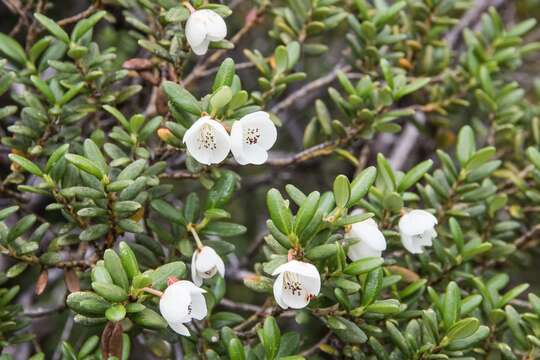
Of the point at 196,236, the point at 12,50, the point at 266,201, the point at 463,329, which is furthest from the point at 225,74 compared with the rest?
the point at 463,329

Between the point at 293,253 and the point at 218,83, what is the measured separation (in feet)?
1.64

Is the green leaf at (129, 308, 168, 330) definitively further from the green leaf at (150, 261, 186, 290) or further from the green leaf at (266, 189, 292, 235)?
the green leaf at (266, 189, 292, 235)

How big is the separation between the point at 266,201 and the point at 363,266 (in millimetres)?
309

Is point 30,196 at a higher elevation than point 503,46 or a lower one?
lower

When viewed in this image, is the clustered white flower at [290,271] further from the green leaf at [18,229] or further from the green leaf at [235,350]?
the green leaf at [18,229]

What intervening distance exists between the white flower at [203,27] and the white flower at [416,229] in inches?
29.2

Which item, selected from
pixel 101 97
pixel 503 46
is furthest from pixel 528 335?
pixel 101 97

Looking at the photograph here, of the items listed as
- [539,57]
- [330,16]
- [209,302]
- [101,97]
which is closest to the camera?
[209,302]

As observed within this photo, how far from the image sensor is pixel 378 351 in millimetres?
1815

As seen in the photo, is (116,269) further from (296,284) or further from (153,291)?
(296,284)

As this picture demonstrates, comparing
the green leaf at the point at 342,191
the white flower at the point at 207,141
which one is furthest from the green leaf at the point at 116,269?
the green leaf at the point at 342,191

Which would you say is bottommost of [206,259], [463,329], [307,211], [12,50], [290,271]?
[463,329]

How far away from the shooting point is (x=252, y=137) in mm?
1821

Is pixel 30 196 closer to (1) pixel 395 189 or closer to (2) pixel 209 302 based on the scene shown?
(2) pixel 209 302
